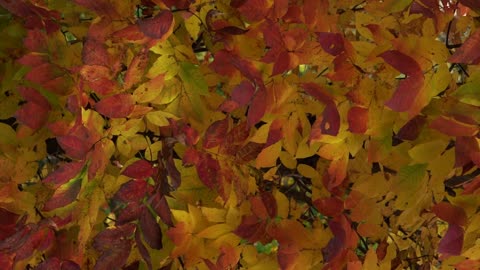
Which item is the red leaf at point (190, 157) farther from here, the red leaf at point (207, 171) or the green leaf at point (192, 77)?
the green leaf at point (192, 77)

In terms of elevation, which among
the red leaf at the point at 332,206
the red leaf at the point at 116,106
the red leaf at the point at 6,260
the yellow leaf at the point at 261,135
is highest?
the red leaf at the point at 116,106

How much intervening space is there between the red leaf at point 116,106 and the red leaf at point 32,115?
236 millimetres

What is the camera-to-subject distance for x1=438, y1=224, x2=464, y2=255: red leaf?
4.58 feet

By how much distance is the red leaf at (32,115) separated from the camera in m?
1.57

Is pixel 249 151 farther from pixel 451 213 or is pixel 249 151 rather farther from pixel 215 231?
pixel 451 213

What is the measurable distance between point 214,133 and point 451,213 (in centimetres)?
49

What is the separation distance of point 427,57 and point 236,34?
0.37 meters

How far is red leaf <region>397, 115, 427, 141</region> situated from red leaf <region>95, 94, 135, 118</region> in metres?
0.51

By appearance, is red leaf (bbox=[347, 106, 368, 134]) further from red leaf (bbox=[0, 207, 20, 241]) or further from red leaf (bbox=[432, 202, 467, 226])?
red leaf (bbox=[0, 207, 20, 241])

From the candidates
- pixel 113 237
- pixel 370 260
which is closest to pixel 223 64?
pixel 113 237

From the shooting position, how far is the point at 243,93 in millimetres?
1361

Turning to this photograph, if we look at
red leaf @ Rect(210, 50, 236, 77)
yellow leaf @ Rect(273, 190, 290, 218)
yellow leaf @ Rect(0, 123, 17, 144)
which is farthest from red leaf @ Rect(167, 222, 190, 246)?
yellow leaf @ Rect(0, 123, 17, 144)

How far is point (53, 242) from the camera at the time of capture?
1675mm

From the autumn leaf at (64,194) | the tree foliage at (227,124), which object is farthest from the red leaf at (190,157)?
the autumn leaf at (64,194)
